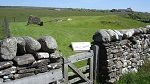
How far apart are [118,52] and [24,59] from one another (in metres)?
5.12

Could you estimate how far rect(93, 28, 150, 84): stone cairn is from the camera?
11594 millimetres

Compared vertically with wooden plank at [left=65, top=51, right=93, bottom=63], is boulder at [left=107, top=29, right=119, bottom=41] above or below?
above

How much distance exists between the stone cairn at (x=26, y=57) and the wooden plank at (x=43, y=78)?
11 cm

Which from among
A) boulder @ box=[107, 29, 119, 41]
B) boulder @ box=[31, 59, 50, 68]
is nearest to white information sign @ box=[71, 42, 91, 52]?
boulder @ box=[107, 29, 119, 41]

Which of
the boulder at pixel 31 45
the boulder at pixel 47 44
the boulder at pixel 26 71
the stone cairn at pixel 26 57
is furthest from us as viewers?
the boulder at pixel 47 44

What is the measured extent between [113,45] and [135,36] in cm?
213

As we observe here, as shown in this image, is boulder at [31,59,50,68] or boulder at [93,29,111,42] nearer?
boulder at [31,59,50,68]

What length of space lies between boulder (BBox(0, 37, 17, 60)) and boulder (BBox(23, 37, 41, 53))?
46cm

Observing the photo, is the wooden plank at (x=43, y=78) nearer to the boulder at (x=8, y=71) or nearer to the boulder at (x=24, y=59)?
the boulder at (x=8, y=71)

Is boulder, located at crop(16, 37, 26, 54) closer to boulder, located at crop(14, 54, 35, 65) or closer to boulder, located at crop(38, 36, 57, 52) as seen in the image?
boulder, located at crop(14, 54, 35, 65)

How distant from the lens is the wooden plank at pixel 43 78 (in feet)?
26.0

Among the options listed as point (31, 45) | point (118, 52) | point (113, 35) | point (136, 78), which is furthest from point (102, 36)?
point (31, 45)

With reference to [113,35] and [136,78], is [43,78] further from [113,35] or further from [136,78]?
[136,78]

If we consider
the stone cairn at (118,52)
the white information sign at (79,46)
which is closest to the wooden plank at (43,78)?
the stone cairn at (118,52)
